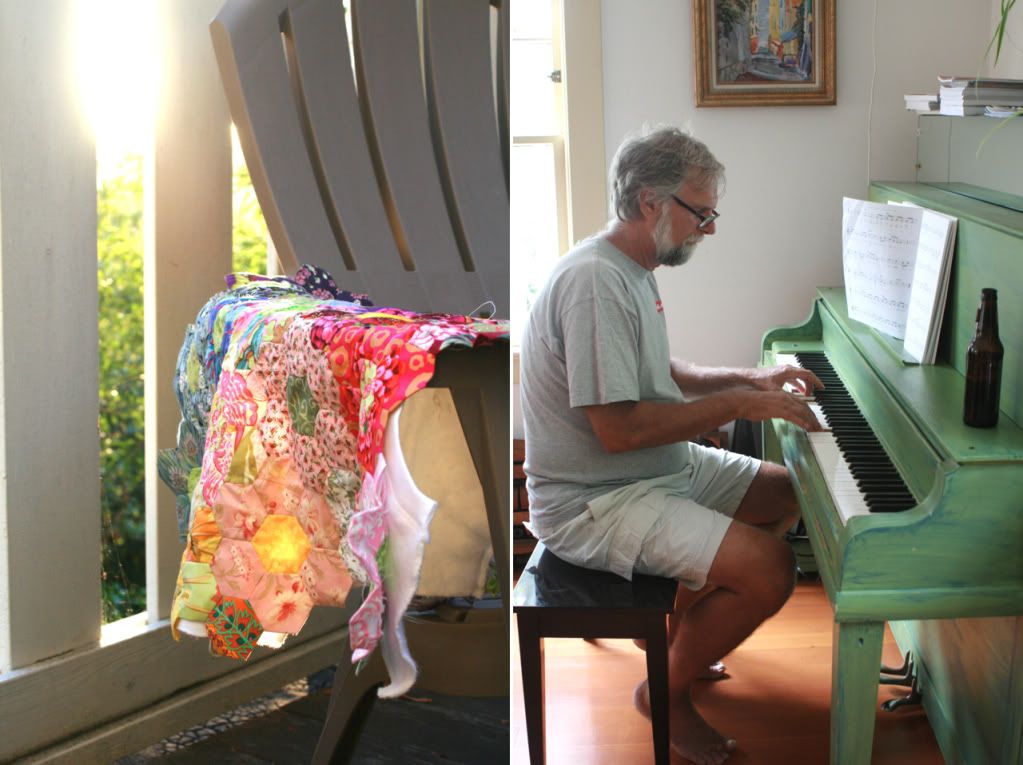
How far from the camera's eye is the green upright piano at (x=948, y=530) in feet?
5.20

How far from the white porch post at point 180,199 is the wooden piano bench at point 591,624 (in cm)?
75

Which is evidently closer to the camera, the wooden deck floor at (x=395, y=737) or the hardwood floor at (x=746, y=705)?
the wooden deck floor at (x=395, y=737)

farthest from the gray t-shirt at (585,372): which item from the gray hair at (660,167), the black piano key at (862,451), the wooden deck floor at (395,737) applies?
the wooden deck floor at (395,737)

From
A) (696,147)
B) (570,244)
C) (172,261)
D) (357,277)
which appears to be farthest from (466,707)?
(570,244)

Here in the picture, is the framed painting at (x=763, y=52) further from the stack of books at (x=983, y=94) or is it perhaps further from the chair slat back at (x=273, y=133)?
the chair slat back at (x=273, y=133)

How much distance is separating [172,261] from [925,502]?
1308 millimetres

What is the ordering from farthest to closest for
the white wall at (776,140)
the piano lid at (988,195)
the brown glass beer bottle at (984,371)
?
the white wall at (776,140)
the piano lid at (988,195)
the brown glass beer bottle at (984,371)

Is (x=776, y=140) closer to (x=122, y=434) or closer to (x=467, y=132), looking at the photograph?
(x=467, y=132)

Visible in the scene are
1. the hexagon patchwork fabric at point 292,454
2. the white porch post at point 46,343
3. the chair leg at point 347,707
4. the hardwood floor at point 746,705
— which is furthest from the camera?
the hardwood floor at point 746,705

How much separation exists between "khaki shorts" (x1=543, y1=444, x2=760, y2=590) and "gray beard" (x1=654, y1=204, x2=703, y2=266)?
459 mm

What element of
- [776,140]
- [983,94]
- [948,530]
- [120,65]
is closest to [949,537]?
[948,530]

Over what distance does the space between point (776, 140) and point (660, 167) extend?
109cm

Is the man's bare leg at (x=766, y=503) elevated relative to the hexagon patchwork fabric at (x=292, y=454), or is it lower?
lower

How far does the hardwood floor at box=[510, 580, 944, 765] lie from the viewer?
2.19 m
